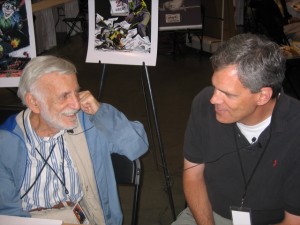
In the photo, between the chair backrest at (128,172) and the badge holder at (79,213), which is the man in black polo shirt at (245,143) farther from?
the badge holder at (79,213)

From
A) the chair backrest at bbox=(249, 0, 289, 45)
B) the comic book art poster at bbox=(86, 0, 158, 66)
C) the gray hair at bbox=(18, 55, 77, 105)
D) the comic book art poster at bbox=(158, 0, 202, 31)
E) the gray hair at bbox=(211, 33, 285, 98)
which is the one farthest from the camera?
the comic book art poster at bbox=(158, 0, 202, 31)

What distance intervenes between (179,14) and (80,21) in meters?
3.23

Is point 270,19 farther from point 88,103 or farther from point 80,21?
point 80,21

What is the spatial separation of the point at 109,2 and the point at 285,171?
1.67m

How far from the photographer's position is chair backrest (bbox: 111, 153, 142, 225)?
1682mm

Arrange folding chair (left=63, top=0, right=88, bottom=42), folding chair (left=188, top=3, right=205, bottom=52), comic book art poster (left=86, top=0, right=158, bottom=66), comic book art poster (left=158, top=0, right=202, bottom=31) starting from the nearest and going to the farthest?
comic book art poster (left=86, top=0, right=158, bottom=66) < comic book art poster (left=158, top=0, right=202, bottom=31) < folding chair (left=188, top=3, right=205, bottom=52) < folding chair (left=63, top=0, right=88, bottom=42)

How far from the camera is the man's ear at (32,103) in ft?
5.39

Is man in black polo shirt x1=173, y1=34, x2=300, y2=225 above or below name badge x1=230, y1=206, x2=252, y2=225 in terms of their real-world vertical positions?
above

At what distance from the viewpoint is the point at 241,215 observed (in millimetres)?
1631

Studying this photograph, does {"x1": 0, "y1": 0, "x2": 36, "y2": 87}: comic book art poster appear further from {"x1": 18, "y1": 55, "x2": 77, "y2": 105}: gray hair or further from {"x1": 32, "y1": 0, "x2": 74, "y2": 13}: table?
{"x1": 32, "y1": 0, "x2": 74, "y2": 13}: table

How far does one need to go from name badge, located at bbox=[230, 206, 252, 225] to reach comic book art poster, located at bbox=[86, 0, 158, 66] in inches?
46.5

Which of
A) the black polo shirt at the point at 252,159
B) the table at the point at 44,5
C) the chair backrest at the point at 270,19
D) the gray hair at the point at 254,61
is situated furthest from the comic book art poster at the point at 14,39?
the chair backrest at the point at 270,19

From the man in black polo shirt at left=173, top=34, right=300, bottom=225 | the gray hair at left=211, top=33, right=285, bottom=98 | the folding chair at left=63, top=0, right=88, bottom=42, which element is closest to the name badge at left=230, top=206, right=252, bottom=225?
the man in black polo shirt at left=173, top=34, right=300, bottom=225

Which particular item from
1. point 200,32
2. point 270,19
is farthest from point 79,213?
point 200,32
